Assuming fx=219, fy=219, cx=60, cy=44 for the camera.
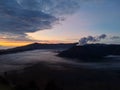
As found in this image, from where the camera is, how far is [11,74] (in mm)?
12180

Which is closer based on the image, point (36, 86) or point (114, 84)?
point (114, 84)

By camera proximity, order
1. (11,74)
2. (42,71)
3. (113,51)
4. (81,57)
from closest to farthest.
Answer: (42,71) → (11,74) → (81,57) → (113,51)

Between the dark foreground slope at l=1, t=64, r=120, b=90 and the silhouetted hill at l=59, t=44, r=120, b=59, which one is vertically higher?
the silhouetted hill at l=59, t=44, r=120, b=59

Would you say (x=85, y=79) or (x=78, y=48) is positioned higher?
(x=78, y=48)

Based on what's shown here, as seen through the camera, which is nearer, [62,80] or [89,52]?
[62,80]

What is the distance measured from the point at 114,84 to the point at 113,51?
12078mm

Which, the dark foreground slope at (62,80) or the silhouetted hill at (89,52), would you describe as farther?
Result: the silhouetted hill at (89,52)

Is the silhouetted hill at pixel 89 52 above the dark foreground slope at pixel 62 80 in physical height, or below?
above

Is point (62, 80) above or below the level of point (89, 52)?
below

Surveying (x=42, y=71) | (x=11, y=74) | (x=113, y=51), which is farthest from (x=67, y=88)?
(x=113, y=51)

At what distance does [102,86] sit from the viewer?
876 centimetres

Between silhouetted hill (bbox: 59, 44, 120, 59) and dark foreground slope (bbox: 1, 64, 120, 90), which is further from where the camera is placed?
silhouetted hill (bbox: 59, 44, 120, 59)

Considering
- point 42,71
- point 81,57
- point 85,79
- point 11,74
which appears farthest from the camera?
point 81,57

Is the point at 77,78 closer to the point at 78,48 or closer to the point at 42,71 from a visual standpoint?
the point at 42,71
